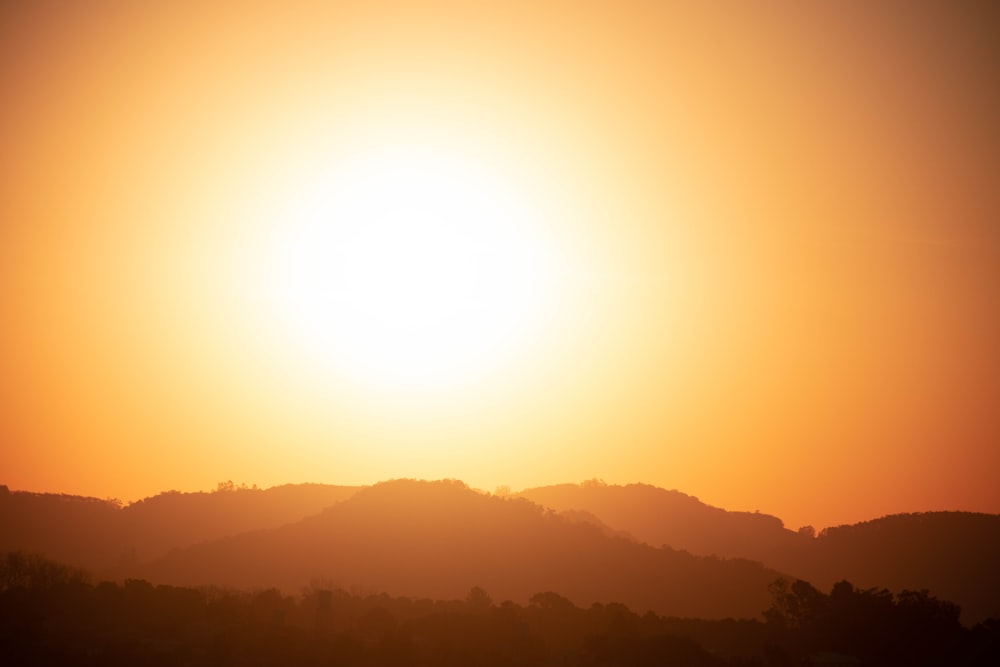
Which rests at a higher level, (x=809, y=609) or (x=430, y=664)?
(x=809, y=609)

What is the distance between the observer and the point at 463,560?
150m

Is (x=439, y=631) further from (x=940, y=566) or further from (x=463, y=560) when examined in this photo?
(x=940, y=566)

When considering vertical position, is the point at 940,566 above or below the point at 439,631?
above

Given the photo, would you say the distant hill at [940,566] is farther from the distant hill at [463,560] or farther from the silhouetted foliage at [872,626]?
the silhouetted foliage at [872,626]

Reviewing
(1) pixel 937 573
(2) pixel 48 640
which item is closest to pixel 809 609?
(2) pixel 48 640

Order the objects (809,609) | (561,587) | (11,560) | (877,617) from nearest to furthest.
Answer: (877,617) → (809,609) → (11,560) → (561,587)

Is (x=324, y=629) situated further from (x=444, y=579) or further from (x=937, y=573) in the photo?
(x=937, y=573)

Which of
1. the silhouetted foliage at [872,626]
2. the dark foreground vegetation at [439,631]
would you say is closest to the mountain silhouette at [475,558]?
the silhouetted foliage at [872,626]

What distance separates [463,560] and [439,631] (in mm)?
62801

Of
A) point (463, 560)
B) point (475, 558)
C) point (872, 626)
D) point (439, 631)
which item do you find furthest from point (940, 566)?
point (439, 631)

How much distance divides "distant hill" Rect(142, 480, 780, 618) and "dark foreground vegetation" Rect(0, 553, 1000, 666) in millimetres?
35370

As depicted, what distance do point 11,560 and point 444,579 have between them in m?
60.0

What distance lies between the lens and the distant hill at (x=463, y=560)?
13975cm

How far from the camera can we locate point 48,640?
79.3m
